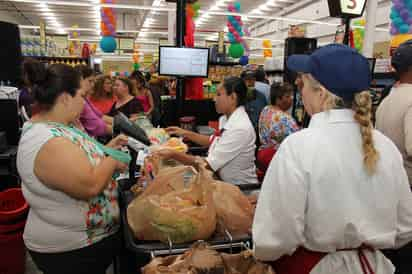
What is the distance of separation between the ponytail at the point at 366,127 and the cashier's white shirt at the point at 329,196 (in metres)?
0.02

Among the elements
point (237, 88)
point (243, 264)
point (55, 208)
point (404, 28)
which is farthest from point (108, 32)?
point (243, 264)

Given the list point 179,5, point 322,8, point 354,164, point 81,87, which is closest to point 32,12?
point 322,8

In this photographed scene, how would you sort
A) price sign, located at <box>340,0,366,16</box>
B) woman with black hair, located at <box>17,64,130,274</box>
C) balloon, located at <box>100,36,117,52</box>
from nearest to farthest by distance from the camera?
woman with black hair, located at <box>17,64,130,274</box>
price sign, located at <box>340,0,366,16</box>
balloon, located at <box>100,36,117,52</box>

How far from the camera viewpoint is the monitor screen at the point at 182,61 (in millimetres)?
4648

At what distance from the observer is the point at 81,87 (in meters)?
1.82

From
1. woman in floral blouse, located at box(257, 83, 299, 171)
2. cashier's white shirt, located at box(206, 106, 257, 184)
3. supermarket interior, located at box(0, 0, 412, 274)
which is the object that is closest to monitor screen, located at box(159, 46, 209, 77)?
woman in floral blouse, located at box(257, 83, 299, 171)

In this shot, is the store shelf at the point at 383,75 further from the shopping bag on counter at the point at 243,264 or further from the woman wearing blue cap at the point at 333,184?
the shopping bag on counter at the point at 243,264

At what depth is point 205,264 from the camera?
4.40 ft

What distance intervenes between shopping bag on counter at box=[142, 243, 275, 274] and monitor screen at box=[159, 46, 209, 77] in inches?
141

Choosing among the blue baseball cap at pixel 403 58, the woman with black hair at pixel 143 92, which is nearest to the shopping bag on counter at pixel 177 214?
the blue baseball cap at pixel 403 58

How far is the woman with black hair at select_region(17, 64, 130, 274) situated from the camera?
1617 mm

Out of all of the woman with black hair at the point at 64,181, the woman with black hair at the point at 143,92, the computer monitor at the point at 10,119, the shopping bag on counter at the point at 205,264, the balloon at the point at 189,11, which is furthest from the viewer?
the woman with black hair at the point at 143,92

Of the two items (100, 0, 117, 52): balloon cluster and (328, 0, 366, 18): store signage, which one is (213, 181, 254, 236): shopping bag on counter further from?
(100, 0, 117, 52): balloon cluster

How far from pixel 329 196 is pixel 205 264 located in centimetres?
51
